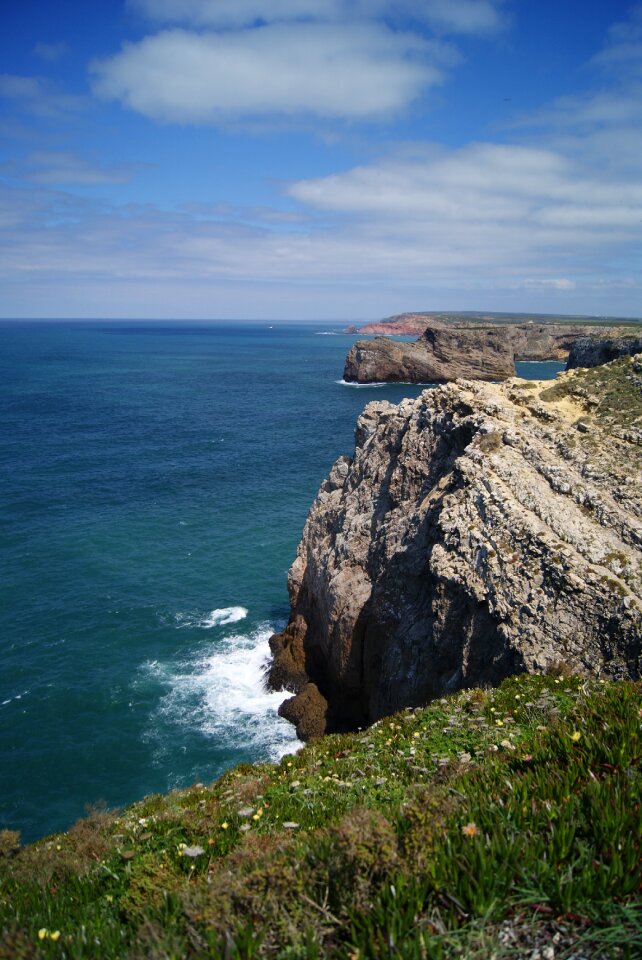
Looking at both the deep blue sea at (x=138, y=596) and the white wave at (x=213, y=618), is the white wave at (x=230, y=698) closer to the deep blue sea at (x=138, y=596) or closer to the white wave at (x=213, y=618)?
the deep blue sea at (x=138, y=596)

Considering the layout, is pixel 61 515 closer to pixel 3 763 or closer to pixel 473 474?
pixel 3 763

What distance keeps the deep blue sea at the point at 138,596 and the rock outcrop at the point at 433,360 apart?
154ft

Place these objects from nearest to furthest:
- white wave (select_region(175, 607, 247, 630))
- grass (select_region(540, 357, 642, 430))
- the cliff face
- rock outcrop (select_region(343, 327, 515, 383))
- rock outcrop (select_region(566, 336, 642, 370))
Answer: the cliff face
grass (select_region(540, 357, 642, 430))
white wave (select_region(175, 607, 247, 630))
rock outcrop (select_region(566, 336, 642, 370))
rock outcrop (select_region(343, 327, 515, 383))

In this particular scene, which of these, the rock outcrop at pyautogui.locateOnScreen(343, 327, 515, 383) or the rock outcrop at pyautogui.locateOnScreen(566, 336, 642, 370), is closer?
the rock outcrop at pyautogui.locateOnScreen(566, 336, 642, 370)

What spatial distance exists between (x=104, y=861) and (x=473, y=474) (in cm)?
1493

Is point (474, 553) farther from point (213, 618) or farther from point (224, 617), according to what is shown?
point (213, 618)

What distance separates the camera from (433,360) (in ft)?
427

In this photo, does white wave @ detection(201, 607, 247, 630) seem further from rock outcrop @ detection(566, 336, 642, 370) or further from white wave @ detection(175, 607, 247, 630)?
rock outcrop @ detection(566, 336, 642, 370)

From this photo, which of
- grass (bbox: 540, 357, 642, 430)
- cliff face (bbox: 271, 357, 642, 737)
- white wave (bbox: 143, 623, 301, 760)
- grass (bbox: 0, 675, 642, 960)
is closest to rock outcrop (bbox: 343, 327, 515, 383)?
cliff face (bbox: 271, 357, 642, 737)

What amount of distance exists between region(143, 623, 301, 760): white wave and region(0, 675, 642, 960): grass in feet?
55.6

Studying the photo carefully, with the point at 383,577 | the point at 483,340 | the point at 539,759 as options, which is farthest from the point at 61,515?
the point at 483,340

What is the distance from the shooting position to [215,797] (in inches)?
456

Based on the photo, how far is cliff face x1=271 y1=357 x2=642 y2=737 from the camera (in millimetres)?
15945

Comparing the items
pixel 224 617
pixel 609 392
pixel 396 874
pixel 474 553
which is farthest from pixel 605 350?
pixel 396 874
